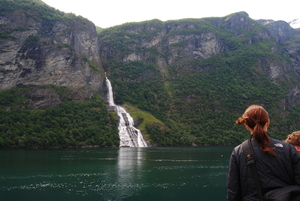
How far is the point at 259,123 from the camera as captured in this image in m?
5.19

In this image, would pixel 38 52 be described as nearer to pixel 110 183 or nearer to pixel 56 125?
pixel 56 125

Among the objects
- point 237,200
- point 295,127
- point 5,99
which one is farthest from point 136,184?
point 295,127

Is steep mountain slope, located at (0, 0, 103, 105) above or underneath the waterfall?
above

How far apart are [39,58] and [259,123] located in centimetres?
17114

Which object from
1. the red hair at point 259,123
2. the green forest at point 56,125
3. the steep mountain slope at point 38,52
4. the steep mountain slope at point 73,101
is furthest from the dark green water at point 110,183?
the steep mountain slope at point 38,52

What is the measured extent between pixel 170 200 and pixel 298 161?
25.3 m

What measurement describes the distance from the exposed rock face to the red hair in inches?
6290

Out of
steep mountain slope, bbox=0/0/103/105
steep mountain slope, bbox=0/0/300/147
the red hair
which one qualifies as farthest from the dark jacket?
steep mountain slope, bbox=0/0/103/105

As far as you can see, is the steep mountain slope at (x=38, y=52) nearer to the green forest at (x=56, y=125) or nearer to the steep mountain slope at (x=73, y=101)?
the steep mountain slope at (x=73, y=101)

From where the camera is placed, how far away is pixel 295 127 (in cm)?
17462

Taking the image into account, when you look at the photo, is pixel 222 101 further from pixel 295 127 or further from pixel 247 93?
pixel 295 127

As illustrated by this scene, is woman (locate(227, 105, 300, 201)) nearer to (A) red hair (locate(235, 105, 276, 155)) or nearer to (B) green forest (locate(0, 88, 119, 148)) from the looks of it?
(A) red hair (locate(235, 105, 276, 155))

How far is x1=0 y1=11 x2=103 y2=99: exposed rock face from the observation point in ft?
496

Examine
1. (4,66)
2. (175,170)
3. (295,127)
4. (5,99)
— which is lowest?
(295,127)
